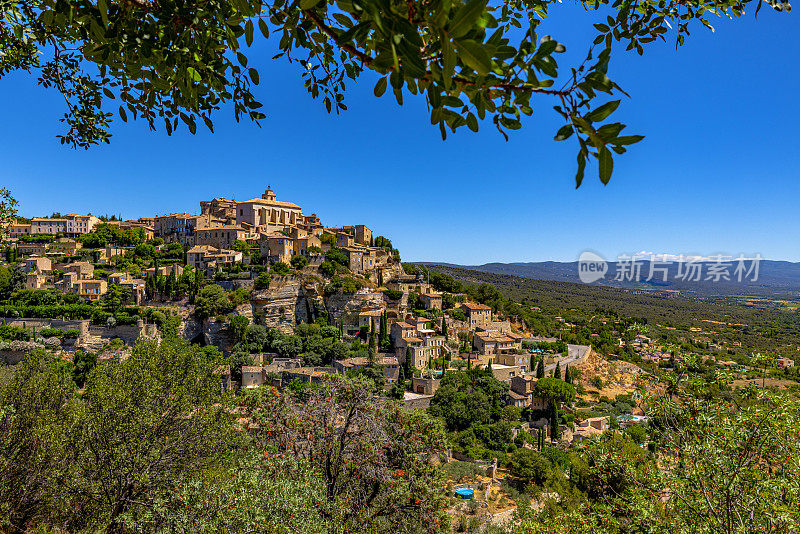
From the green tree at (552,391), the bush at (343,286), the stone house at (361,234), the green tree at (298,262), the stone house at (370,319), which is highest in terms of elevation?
the stone house at (361,234)

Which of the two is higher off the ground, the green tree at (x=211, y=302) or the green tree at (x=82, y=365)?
the green tree at (x=211, y=302)

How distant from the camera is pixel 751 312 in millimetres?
86750

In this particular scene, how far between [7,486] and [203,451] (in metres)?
3.02

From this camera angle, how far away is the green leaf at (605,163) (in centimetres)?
87

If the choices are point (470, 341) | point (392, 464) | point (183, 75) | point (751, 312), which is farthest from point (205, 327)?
point (751, 312)

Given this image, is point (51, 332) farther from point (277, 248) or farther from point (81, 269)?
point (277, 248)

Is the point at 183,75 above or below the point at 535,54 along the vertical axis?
above

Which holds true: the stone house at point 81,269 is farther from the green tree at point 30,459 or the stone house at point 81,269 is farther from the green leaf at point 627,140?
the green leaf at point 627,140

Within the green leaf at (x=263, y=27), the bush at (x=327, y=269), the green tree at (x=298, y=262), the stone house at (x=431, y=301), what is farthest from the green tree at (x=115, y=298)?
the green leaf at (x=263, y=27)

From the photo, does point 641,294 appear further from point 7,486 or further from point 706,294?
point 7,486

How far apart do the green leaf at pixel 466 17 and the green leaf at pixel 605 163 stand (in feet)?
1.42

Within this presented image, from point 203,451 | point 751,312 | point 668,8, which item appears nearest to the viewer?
point 668,8

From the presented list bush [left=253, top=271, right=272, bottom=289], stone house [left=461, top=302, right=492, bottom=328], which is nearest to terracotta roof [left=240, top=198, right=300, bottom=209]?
bush [left=253, top=271, right=272, bottom=289]

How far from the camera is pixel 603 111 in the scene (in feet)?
2.79
